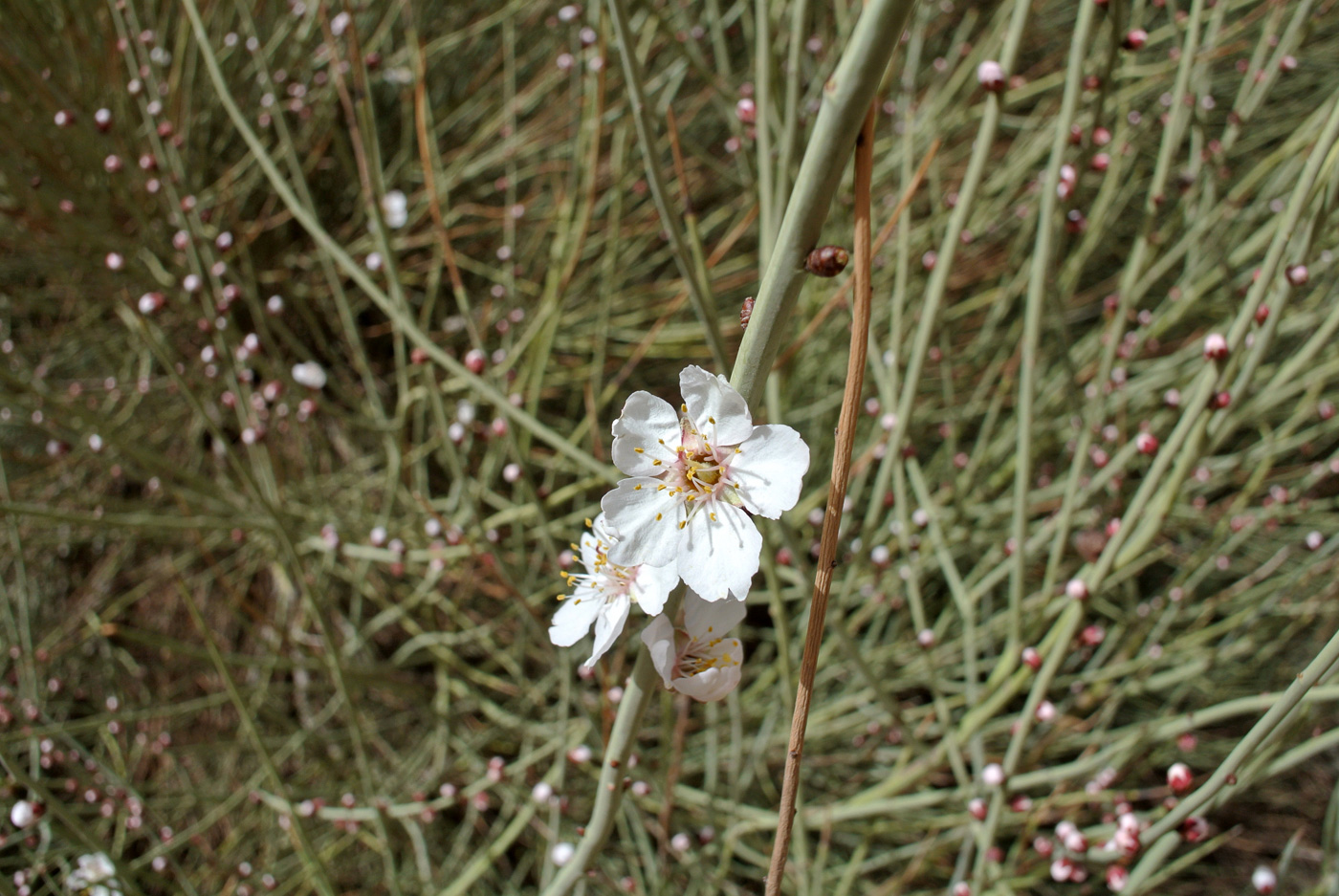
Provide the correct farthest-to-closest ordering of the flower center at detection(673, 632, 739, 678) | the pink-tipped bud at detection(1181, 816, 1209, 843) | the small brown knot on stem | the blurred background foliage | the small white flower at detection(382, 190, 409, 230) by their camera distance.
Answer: the small white flower at detection(382, 190, 409, 230) < the blurred background foliage < the pink-tipped bud at detection(1181, 816, 1209, 843) < the flower center at detection(673, 632, 739, 678) < the small brown knot on stem

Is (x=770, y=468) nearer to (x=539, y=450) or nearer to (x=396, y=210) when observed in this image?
(x=539, y=450)

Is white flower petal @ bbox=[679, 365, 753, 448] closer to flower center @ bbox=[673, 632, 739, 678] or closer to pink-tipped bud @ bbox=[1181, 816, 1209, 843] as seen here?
flower center @ bbox=[673, 632, 739, 678]

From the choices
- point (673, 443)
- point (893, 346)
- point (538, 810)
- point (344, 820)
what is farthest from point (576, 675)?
point (673, 443)

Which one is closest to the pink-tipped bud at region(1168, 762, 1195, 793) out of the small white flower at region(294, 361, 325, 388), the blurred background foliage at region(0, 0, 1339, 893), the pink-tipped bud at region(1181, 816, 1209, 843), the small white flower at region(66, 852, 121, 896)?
the pink-tipped bud at region(1181, 816, 1209, 843)

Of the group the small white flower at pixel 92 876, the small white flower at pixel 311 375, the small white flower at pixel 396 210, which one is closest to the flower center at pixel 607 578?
the small white flower at pixel 92 876

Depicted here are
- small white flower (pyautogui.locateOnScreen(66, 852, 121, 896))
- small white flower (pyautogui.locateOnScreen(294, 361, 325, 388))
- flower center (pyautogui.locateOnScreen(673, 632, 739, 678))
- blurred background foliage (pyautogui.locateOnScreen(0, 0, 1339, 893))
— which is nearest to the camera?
flower center (pyautogui.locateOnScreen(673, 632, 739, 678))

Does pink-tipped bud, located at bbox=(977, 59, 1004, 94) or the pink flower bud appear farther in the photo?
the pink flower bud

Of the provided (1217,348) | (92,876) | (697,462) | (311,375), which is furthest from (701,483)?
(311,375)
